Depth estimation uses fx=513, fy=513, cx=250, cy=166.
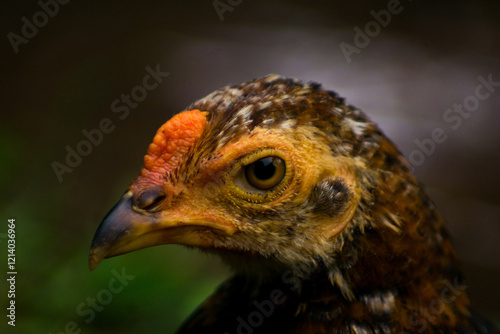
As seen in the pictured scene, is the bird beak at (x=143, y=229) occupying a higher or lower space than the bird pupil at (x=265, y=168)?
lower

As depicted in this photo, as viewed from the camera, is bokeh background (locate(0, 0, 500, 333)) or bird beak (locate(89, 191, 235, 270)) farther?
bokeh background (locate(0, 0, 500, 333))

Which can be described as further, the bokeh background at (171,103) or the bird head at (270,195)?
the bokeh background at (171,103)

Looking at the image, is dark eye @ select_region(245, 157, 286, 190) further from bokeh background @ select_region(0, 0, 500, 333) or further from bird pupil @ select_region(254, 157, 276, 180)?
bokeh background @ select_region(0, 0, 500, 333)

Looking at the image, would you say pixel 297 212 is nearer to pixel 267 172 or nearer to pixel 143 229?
pixel 267 172

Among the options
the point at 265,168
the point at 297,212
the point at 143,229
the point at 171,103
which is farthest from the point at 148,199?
the point at 171,103

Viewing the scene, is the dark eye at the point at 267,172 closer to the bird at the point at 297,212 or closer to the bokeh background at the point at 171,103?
the bird at the point at 297,212

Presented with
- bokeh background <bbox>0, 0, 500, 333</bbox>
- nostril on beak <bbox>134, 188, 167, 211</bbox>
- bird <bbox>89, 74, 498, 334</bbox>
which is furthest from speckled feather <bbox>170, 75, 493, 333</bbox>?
bokeh background <bbox>0, 0, 500, 333</bbox>

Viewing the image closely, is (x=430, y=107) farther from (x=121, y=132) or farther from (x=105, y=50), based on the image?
(x=105, y=50)

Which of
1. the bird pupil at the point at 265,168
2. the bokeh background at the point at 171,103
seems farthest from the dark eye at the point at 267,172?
the bokeh background at the point at 171,103

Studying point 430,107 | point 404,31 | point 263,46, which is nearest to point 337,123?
point 430,107
